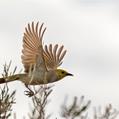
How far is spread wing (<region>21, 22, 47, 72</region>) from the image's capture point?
7044 mm

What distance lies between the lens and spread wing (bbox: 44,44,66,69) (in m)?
7.95

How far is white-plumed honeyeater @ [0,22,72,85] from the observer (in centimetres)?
658

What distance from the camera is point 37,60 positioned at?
677cm

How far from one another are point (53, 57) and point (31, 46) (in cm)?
76

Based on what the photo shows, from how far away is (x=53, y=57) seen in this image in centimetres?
816

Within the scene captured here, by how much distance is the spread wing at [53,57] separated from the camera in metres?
7.95

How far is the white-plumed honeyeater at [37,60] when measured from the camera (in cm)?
658

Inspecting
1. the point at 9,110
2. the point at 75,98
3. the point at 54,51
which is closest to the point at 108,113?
the point at 75,98

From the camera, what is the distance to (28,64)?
23.8 feet

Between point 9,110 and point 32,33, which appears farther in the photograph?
point 32,33

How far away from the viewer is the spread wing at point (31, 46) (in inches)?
277

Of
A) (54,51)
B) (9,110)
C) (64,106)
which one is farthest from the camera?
(54,51)

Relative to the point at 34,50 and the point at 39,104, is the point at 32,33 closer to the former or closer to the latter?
the point at 34,50

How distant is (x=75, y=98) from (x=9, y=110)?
31.0 inches
